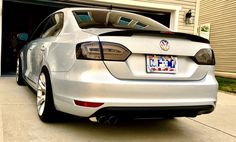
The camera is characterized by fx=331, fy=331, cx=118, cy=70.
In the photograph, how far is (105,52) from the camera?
2.88 metres

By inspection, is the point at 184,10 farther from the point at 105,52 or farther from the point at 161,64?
the point at 105,52

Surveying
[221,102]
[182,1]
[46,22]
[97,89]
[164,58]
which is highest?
[182,1]

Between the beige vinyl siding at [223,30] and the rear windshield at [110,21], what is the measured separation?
1127 centimetres

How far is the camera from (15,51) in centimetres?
1202

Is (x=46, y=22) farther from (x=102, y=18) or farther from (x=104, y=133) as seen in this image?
(x=104, y=133)

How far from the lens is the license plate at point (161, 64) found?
9.80ft

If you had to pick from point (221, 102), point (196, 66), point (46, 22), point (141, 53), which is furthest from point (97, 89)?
point (221, 102)

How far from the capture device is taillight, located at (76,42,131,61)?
113 inches

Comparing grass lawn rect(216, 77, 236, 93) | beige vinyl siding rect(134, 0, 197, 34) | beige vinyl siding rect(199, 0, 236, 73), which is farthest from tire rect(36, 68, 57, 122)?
beige vinyl siding rect(199, 0, 236, 73)

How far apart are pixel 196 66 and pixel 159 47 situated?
0.45 meters

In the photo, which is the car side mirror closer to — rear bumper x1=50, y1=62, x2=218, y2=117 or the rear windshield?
the rear windshield

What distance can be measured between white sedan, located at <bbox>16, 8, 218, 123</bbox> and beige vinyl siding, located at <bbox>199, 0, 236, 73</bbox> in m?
11.9

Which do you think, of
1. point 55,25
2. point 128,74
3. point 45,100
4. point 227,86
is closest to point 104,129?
point 45,100

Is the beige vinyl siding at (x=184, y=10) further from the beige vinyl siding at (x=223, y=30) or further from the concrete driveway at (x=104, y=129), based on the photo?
the concrete driveway at (x=104, y=129)
